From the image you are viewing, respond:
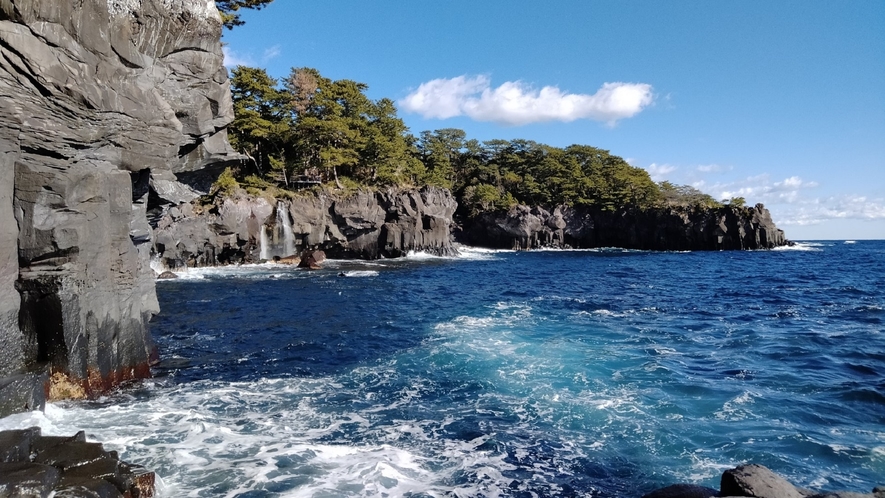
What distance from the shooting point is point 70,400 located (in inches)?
440

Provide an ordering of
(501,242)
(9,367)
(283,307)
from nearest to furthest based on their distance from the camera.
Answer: (9,367) → (283,307) → (501,242)

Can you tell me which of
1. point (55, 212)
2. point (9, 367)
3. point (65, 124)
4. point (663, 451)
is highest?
point (65, 124)

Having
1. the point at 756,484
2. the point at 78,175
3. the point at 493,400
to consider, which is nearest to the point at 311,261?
the point at 78,175

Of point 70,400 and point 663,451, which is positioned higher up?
point 70,400

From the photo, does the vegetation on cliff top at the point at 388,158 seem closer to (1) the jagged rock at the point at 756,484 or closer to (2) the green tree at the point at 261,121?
(2) the green tree at the point at 261,121

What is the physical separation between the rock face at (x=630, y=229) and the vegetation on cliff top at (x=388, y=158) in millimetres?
2269

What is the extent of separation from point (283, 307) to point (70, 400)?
13.6m

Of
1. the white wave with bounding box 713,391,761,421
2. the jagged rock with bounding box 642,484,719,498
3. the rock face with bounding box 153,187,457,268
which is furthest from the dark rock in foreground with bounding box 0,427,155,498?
the rock face with bounding box 153,187,457,268

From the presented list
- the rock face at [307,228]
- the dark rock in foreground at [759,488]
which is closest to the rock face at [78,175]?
the dark rock in foreground at [759,488]

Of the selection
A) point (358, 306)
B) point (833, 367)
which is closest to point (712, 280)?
point (833, 367)

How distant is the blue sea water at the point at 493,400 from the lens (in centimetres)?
877

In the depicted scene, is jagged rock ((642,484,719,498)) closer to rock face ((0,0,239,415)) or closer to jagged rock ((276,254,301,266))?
rock face ((0,0,239,415))

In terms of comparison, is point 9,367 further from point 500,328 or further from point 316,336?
point 500,328

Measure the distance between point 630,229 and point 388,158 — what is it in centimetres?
4897
